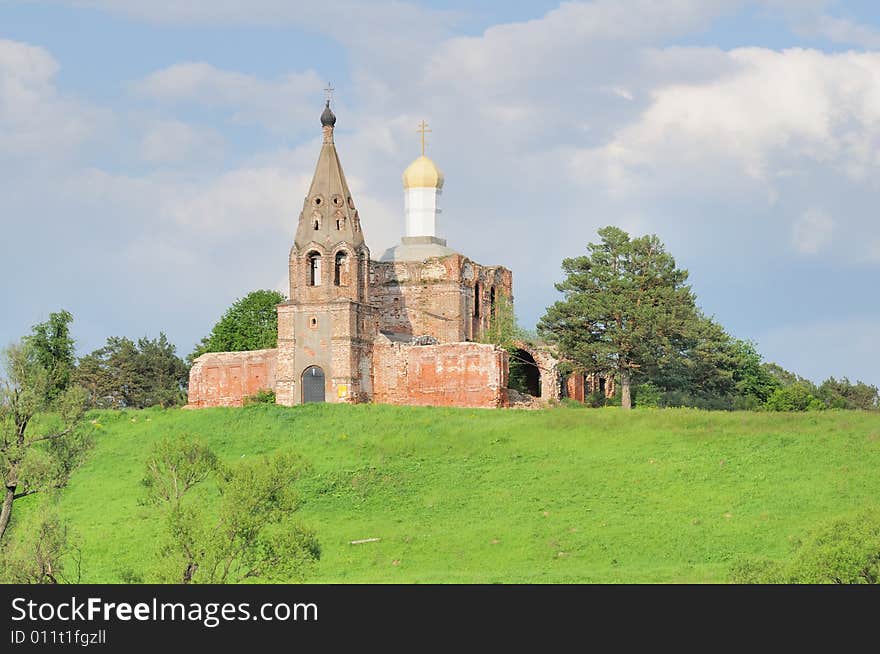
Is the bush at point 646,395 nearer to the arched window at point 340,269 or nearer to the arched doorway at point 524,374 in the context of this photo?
the arched doorway at point 524,374

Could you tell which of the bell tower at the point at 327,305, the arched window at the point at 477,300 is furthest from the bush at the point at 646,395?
the bell tower at the point at 327,305

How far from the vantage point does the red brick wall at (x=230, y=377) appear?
59.7m

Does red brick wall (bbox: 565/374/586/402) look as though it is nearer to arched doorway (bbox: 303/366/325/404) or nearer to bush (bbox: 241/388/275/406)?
arched doorway (bbox: 303/366/325/404)

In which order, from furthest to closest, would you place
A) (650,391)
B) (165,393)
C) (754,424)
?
(165,393) < (650,391) < (754,424)

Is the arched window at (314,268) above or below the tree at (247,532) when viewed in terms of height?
above

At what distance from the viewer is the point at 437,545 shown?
126 ft

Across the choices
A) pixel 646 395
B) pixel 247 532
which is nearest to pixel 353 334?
pixel 646 395

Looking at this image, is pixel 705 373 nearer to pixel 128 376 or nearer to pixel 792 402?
pixel 792 402

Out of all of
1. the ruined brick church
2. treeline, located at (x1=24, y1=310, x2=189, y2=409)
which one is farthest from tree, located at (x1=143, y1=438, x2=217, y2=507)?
treeline, located at (x1=24, y1=310, x2=189, y2=409)

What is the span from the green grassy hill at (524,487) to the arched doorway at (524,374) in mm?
8973

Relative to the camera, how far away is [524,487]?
43250 millimetres
